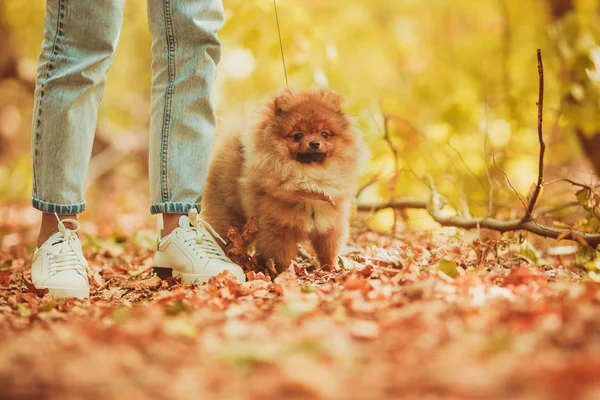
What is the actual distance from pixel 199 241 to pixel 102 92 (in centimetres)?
86

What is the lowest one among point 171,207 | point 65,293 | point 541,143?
point 65,293

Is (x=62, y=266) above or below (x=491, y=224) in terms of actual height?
below

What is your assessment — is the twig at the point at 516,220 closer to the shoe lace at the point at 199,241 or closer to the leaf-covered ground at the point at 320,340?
the leaf-covered ground at the point at 320,340

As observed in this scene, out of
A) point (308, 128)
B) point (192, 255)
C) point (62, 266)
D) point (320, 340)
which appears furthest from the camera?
point (308, 128)

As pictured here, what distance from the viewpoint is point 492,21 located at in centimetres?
919

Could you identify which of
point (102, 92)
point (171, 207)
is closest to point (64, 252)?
point (171, 207)

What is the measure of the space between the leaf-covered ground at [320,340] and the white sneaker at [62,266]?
73mm

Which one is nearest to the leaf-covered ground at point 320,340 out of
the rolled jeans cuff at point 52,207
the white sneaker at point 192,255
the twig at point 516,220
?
the white sneaker at point 192,255

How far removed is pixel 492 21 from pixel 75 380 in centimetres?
938

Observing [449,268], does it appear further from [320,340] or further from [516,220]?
[320,340]

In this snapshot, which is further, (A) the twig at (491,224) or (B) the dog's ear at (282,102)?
(B) the dog's ear at (282,102)

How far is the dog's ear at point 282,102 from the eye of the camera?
9.97 feet

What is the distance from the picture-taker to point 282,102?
3047mm

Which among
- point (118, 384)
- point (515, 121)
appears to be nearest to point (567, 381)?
point (118, 384)
